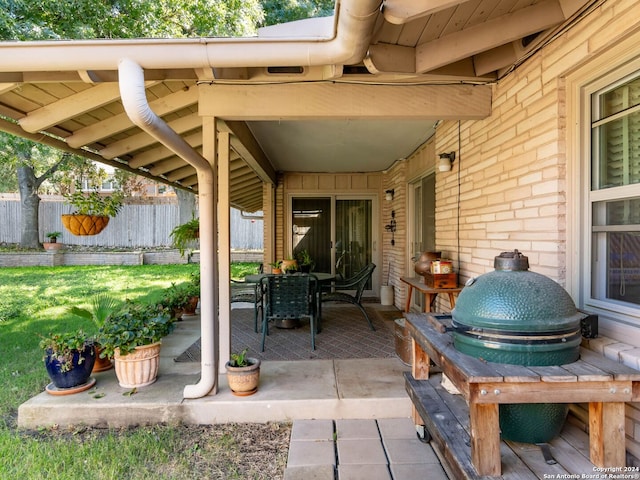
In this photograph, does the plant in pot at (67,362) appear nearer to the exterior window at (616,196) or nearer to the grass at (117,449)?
the grass at (117,449)

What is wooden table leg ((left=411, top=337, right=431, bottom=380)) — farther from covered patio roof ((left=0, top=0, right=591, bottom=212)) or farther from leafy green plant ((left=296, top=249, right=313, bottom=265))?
leafy green plant ((left=296, top=249, right=313, bottom=265))

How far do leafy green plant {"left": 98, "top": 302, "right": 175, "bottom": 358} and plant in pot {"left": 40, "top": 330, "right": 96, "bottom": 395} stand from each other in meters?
0.13

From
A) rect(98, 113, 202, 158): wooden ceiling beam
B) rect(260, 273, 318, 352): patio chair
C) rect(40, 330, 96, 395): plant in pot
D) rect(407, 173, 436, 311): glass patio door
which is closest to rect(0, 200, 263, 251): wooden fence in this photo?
rect(407, 173, 436, 311): glass patio door

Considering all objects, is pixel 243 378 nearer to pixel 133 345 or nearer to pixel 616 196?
pixel 133 345

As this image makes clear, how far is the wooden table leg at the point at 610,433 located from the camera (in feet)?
4.37

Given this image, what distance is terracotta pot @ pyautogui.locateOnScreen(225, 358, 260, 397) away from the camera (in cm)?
251

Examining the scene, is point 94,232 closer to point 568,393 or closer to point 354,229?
point 354,229

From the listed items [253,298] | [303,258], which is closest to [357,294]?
[253,298]

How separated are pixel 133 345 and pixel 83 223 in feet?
7.07

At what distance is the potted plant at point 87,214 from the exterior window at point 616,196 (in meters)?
4.57

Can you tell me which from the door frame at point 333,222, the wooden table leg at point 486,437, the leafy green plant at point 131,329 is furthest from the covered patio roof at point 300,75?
the door frame at point 333,222

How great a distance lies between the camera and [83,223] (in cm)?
406

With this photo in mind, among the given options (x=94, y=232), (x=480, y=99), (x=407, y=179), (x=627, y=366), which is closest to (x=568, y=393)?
(x=627, y=366)

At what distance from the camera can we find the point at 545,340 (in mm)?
1366
